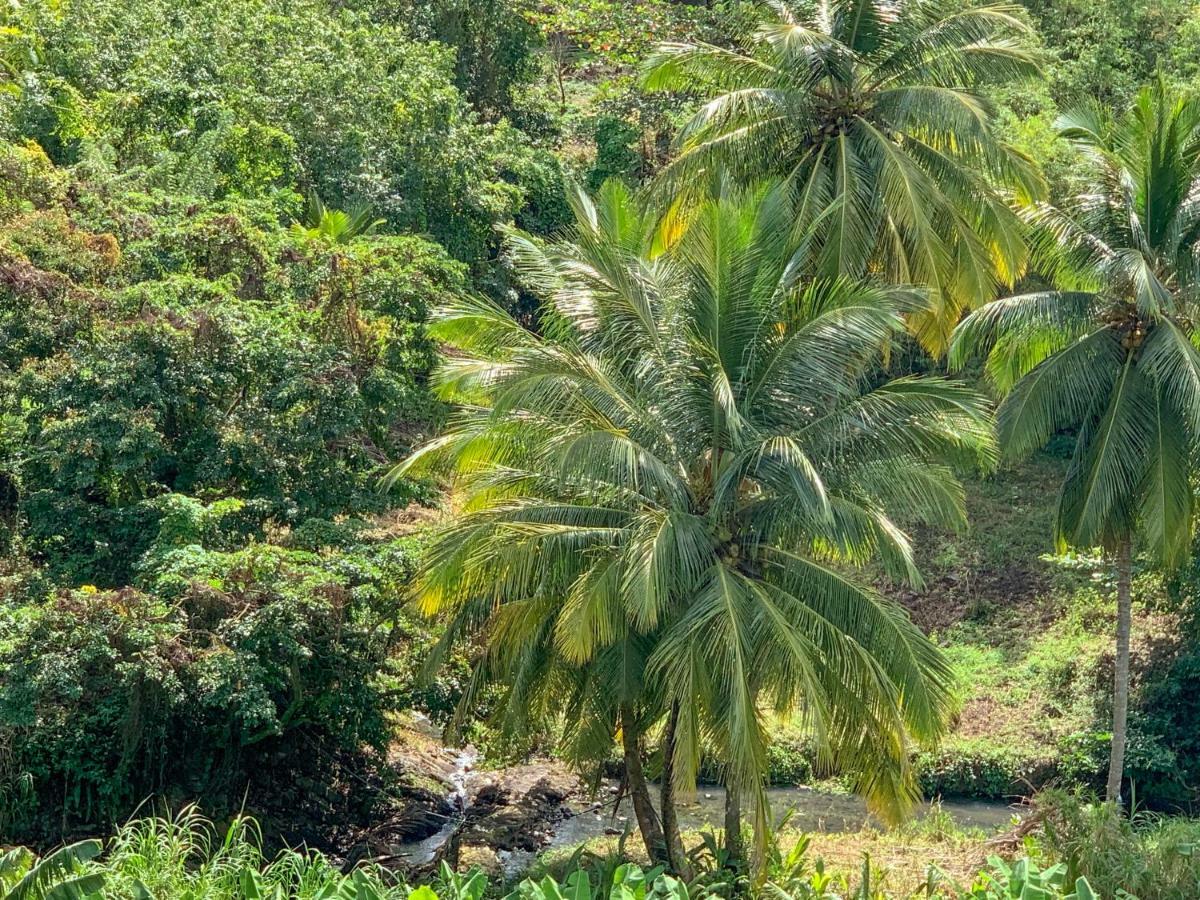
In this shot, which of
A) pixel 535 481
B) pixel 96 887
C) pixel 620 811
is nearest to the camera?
pixel 96 887

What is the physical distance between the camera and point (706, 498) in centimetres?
1284

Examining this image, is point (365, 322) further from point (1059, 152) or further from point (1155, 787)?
point (1059, 152)

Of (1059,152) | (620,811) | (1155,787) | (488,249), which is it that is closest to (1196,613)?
(1155,787)

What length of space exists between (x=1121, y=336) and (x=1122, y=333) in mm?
37

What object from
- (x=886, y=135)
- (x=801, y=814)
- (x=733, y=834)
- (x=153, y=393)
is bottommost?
(x=801, y=814)

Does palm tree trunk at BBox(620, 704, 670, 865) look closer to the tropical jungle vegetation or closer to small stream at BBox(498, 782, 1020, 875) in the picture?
the tropical jungle vegetation

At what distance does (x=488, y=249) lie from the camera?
87.6ft

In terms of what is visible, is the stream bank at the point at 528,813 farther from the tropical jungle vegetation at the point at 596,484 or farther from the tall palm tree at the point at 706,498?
the tall palm tree at the point at 706,498

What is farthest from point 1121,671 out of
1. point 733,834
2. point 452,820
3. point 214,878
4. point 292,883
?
point 214,878

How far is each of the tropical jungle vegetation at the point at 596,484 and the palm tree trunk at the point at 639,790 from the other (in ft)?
0.24

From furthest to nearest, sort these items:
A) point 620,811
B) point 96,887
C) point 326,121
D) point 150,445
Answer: point 326,121
point 620,811
point 150,445
point 96,887

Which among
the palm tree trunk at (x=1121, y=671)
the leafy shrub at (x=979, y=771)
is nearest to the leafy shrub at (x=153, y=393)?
the leafy shrub at (x=979, y=771)

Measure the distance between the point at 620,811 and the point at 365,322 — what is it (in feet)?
24.3

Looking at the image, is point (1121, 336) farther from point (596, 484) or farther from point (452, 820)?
point (452, 820)
